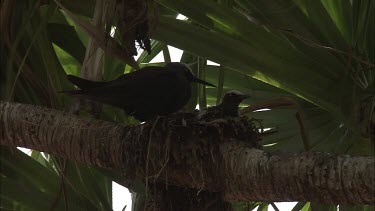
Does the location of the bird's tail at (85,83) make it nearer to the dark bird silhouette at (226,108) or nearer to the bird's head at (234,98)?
the dark bird silhouette at (226,108)

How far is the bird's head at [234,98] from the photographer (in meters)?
2.09

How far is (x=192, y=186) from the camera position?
4.59ft

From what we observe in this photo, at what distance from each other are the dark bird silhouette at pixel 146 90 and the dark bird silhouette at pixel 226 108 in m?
0.09

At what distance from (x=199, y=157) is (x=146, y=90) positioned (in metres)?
0.65

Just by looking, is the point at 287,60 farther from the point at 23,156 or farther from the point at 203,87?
the point at 23,156

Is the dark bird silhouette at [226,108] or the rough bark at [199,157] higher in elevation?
the dark bird silhouette at [226,108]

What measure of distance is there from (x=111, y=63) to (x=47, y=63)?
0.41 meters

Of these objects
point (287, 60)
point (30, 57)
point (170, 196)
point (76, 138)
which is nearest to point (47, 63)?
point (30, 57)

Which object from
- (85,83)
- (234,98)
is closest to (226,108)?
(234,98)

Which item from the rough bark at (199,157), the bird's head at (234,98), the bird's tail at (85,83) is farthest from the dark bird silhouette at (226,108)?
the bird's tail at (85,83)

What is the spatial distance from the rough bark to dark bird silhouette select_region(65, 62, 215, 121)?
20 cm

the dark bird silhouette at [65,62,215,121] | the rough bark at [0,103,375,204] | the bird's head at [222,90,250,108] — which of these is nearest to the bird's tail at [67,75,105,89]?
the dark bird silhouette at [65,62,215,121]

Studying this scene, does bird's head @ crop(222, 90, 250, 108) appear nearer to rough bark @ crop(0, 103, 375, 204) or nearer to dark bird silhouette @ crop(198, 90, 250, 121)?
dark bird silhouette @ crop(198, 90, 250, 121)

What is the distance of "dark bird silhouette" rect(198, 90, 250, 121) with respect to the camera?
173 centimetres
